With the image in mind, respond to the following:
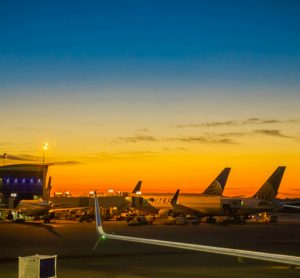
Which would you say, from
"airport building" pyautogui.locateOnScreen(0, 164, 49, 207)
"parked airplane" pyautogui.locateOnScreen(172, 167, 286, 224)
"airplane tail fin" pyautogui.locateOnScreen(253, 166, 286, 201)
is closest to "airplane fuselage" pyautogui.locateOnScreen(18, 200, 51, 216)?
"parked airplane" pyautogui.locateOnScreen(172, 167, 286, 224)

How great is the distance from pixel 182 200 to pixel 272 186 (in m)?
18.3

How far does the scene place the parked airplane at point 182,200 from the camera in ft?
266

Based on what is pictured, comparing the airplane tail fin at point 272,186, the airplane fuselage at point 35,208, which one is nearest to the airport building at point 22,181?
the airplane fuselage at point 35,208

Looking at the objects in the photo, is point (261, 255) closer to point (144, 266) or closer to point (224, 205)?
point (144, 266)

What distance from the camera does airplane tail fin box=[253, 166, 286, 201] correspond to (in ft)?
258

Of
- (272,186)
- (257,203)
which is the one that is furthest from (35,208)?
(272,186)

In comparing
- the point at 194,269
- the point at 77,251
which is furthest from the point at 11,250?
the point at 194,269

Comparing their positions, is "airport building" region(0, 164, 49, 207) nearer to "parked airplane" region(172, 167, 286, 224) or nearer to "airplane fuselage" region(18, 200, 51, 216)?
"airplane fuselage" region(18, 200, 51, 216)

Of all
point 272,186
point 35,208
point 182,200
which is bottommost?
point 35,208

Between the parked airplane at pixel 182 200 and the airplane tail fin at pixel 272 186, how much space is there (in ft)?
28.3

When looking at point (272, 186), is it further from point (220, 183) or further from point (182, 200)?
point (182, 200)

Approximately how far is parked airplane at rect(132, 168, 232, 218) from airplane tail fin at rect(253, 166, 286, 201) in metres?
8.62

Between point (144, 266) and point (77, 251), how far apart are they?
7.77 meters

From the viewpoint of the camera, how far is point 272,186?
78750 mm
